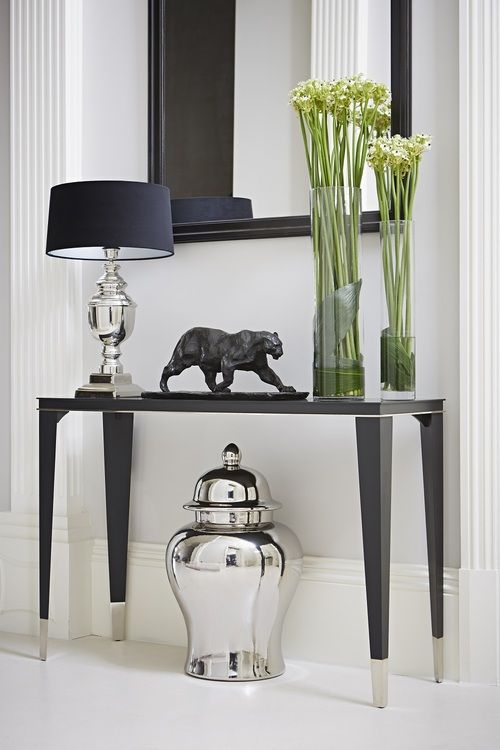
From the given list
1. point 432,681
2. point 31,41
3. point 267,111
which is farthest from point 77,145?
point 432,681

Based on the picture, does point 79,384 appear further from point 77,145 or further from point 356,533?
point 356,533

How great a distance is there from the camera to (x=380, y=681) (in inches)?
82.4

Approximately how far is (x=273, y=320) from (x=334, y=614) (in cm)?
80

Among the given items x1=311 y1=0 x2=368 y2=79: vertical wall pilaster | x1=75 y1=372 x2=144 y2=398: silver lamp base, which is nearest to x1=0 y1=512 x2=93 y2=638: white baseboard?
x1=75 y1=372 x2=144 y2=398: silver lamp base

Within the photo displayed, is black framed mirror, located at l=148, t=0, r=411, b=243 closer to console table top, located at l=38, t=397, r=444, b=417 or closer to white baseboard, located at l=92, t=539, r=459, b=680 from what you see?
console table top, located at l=38, t=397, r=444, b=417

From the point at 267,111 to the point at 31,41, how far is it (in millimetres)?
826

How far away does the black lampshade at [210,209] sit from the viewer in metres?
2.66

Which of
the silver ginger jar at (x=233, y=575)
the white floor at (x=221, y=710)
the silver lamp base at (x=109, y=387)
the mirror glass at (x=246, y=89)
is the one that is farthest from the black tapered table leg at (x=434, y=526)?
the silver lamp base at (x=109, y=387)

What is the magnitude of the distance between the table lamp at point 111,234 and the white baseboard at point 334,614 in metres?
0.56

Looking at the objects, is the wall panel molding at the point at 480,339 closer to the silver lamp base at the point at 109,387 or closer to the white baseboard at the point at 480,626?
the white baseboard at the point at 480,626

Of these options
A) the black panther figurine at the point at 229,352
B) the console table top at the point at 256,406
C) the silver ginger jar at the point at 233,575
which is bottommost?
the silver ginger jar at the point at 233,575

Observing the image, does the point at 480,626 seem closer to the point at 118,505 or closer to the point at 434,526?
the point at 434,526

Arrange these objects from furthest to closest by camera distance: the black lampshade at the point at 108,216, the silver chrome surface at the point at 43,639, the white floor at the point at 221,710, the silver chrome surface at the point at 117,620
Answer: the silver chrome surface at the point at 117,620, the silver chrome surface at the point at 43,639, the black lampshade at the point at 108,216, the white floor at the point at 221,710

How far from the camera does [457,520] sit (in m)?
2.37
